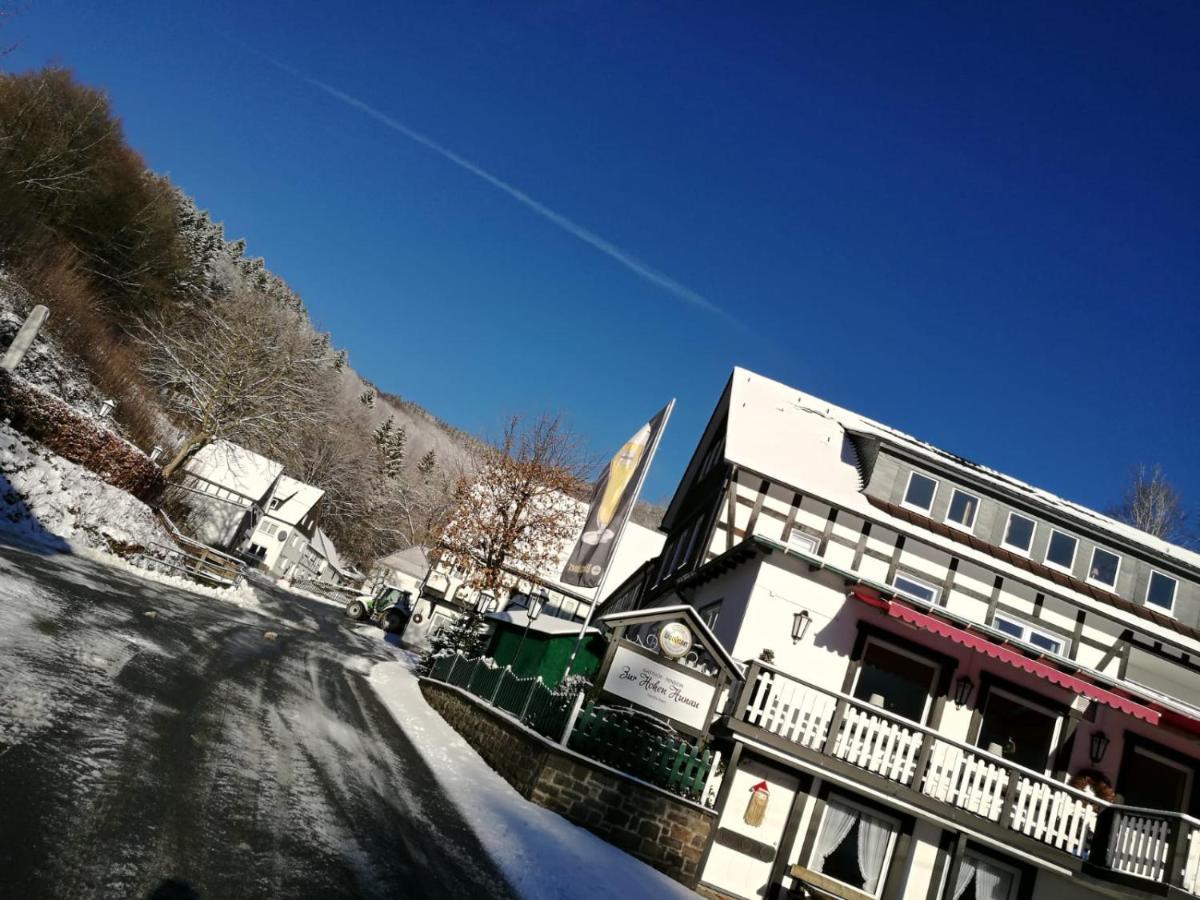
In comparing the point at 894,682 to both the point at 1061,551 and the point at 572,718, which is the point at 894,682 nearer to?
the point at 1061,551

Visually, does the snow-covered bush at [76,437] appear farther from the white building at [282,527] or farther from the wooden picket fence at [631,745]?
the white building at [282,527]

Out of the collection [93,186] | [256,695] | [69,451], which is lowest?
[256,695]

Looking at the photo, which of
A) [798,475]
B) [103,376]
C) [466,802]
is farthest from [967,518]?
[103,376]

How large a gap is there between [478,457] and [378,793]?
2989cm

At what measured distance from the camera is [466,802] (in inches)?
394

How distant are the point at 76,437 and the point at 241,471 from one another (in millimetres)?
37080

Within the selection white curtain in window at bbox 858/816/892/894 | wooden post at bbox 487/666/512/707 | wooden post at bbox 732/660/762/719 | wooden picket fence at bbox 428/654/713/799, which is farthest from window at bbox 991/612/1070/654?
wooden post at bbox 487/666/512/707

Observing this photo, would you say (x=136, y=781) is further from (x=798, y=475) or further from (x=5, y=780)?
(x=798, y=475)

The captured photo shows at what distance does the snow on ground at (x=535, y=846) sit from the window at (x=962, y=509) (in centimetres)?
1224

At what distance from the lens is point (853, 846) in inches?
549

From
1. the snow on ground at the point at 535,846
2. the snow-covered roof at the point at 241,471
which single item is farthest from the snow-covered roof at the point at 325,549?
the snow on ground at the point at 535,846

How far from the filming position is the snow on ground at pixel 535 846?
26.6ft

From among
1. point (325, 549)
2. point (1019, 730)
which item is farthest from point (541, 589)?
point (325, 549)

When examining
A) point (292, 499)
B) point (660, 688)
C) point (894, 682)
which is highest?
point (292, 499)
